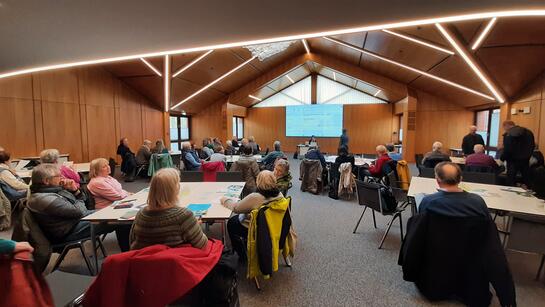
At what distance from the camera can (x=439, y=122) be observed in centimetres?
1017

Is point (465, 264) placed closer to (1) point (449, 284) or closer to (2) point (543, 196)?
(1) point (449, 284)

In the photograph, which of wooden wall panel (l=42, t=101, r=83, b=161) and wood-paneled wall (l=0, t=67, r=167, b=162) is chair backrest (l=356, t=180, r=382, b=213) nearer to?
wood-paneled wall (l=0, t=67, r=167, b=162)

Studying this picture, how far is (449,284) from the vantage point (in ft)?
6.87

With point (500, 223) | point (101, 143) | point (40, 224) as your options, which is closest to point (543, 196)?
point (500, 223)

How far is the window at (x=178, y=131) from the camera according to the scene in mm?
11539

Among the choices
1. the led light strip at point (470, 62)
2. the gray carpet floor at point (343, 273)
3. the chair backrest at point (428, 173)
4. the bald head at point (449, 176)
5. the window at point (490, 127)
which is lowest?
the gray carpet floor at point (343, 273)

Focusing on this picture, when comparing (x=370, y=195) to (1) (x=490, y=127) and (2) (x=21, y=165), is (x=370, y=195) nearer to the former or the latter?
(2) (x=21, y=165)

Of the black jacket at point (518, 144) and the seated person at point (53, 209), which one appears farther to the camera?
the black jacket at point (518, 144)

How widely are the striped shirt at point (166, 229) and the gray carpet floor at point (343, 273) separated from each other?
963 mm

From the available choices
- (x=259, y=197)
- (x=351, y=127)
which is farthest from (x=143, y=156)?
(x=351, y=127)

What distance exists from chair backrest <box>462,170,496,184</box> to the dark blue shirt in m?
1.99

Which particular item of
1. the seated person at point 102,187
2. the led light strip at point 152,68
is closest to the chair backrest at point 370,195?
the seated person at point 102,187

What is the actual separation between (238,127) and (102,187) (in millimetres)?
11097

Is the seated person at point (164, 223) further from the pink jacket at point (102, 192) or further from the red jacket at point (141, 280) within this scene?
the pink jacket at point (102, 192)
